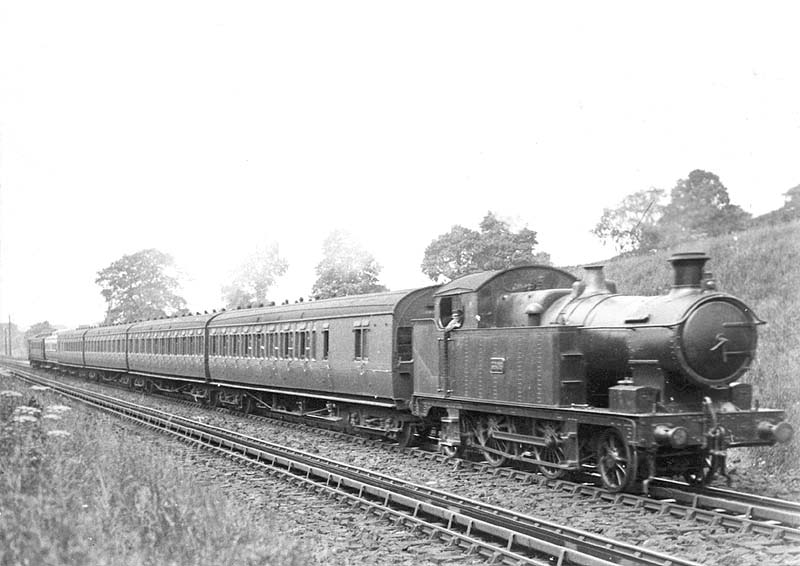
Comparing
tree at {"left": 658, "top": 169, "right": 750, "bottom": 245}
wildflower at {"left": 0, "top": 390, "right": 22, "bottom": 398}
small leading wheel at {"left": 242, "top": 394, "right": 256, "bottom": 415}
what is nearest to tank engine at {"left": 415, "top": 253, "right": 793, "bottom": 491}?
wildflower at {"left": 0, "top": 390, "right": 22, "bottom": 398}

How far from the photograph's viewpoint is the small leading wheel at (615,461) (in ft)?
28.4

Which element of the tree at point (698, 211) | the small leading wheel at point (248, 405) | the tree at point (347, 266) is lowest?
the small leading wheel at point (248, 405)

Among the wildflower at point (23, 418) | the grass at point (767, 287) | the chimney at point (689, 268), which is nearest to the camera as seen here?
the wildflower at point (23, 418)

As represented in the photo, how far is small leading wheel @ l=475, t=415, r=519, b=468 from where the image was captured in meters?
10.8

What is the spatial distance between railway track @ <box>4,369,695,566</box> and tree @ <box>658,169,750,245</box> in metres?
23.2

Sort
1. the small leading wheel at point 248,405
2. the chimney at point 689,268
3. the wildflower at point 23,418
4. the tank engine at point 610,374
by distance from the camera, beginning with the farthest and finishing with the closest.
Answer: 1. the small leading wheel at point 248,405
2. the chimney at point 689,268
3. the tank engine at point 610,374
4. the wildflower at point 23,418

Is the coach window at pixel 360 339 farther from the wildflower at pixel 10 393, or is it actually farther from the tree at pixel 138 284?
the tree at pixel 138 284

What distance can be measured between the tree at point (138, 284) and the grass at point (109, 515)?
61.4m

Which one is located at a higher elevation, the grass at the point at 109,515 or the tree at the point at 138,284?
the tree at the point at 138,284

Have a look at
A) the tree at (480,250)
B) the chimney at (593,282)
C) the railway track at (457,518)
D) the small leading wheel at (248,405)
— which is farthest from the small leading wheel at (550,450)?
the tree at (480,250)

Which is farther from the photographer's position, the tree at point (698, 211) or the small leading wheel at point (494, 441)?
the tree at point (698, 211)

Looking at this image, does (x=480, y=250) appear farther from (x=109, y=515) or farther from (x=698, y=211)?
(x=109, y=515)

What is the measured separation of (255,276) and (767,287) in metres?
25.7

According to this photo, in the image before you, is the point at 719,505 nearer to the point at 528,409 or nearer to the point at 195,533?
the point at 528,409
